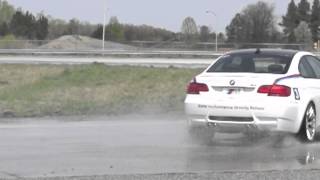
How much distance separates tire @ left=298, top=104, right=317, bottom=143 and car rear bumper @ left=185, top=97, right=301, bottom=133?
0.28 meters

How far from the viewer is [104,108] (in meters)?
17.8

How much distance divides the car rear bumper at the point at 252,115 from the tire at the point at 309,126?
281 mm

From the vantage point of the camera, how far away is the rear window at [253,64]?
10.9 m

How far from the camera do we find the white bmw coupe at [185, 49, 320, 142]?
1034 centimetres

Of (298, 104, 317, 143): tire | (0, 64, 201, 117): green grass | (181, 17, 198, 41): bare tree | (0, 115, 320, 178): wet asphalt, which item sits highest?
(181, 17, 198, 41): bare tree

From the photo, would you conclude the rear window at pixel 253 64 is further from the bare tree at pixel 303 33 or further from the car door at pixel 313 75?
the bare tree at pixel 303 33

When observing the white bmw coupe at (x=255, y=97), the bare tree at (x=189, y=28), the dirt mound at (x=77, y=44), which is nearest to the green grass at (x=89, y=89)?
the white bmw coupe at (x=255, y=97)

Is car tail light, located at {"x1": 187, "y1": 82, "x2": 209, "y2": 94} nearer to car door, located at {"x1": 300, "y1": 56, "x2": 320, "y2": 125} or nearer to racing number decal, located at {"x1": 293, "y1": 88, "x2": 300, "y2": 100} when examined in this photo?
racing number decal, located at {"x1": 293, "y1": 88, "x2": 300, "y2": 100}

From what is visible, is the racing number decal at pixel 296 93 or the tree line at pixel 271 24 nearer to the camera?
the racing number decal at pixel 296 93

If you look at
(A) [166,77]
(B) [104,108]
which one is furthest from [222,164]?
(A) [166,77]

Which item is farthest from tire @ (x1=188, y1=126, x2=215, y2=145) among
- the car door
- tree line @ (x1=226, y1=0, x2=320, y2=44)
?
tree line @ (x1=226, y1=0, x2=320, y2=44)

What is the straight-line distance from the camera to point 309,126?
11.0m

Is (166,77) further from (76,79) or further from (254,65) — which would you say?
(254,65)

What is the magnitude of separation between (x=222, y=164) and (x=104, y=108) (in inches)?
360
